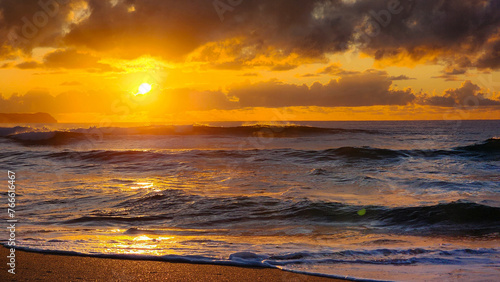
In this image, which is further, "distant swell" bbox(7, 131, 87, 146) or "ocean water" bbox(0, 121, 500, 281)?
"distant swell" bbox(7, 131, 87, 146)

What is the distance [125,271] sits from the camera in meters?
4.59

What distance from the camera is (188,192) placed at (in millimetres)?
10844

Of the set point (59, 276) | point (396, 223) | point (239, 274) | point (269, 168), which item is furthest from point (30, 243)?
point (269, 168)

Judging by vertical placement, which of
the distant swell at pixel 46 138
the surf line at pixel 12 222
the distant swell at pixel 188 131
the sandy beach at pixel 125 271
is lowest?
the sandy beach at pixel 125 271

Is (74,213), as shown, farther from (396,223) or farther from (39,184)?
(396,223)

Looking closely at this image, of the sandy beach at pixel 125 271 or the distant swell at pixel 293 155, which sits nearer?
the sandy beach at pixel 125 271

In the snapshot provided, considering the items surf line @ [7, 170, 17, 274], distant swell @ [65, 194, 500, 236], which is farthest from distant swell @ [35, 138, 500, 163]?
distant swell @ [65, 194, 500, 236]

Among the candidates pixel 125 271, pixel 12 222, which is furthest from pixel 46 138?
pixel 125 271

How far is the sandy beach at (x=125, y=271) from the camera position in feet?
14.3

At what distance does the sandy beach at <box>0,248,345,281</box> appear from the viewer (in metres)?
4.36

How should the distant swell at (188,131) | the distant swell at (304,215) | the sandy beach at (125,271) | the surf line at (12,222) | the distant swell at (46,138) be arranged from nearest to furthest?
the sandy beach at (125,271) → the surf line at (12,222) → the distant swell at (304,215) → the distant swell at (46,138) → the distant swell at (188,131)

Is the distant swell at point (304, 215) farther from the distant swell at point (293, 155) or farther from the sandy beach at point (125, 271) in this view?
the distant swell at point (293, 155)

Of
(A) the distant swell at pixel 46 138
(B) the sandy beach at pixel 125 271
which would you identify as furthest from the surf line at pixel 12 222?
(A) the distant swell at pixel 46 138

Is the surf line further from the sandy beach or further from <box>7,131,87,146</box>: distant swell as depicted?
<box>7,131,87,146</box>: distant swell
